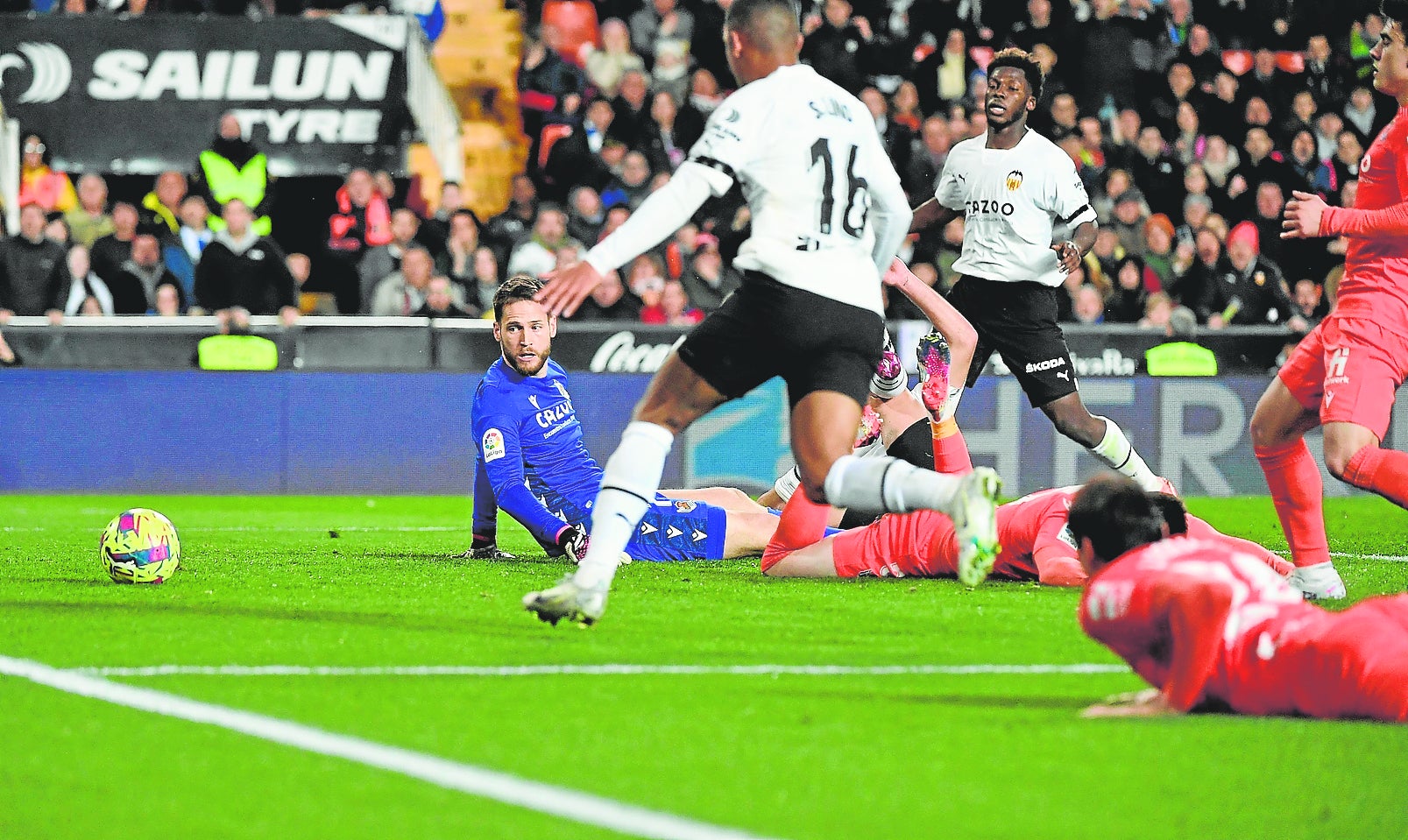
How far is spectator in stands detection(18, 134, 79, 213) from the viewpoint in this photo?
15781 mm

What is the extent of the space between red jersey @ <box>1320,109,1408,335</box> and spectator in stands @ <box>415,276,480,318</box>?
8.67 meters

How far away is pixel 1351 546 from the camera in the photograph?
9.96 m

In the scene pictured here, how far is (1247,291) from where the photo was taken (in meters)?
16.2

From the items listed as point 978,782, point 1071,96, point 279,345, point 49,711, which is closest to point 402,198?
point 279,345

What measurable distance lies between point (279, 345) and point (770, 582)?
7.33 metres

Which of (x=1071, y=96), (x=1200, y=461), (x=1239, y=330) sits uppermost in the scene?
(x=1071, y=96)

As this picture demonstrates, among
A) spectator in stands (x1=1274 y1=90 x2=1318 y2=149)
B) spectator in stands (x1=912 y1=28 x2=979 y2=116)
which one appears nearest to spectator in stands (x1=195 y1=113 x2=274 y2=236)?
spectator in stands (x1=912 y1=28 x2=979 y2=116)

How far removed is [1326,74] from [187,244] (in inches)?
466

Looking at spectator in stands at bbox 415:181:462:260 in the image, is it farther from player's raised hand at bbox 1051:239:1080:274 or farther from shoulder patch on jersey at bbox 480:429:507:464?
player's raised hand at bbox 1051:239:1080:274

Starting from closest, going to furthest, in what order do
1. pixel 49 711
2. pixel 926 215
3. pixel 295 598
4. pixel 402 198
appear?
pixel 49 711, pixel 295 598, pixel 926 215, pixel 402 198

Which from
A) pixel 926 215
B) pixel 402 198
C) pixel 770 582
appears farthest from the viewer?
pixel 402 198

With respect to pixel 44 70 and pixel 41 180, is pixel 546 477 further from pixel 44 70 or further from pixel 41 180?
pixel 44 70

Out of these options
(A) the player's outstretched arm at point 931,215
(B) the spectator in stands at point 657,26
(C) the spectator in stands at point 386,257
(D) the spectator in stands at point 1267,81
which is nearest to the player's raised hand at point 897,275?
(A) the player's outstretched arm at point 931,215

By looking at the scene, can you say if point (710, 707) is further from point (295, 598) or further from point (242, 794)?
point (295, 598)
